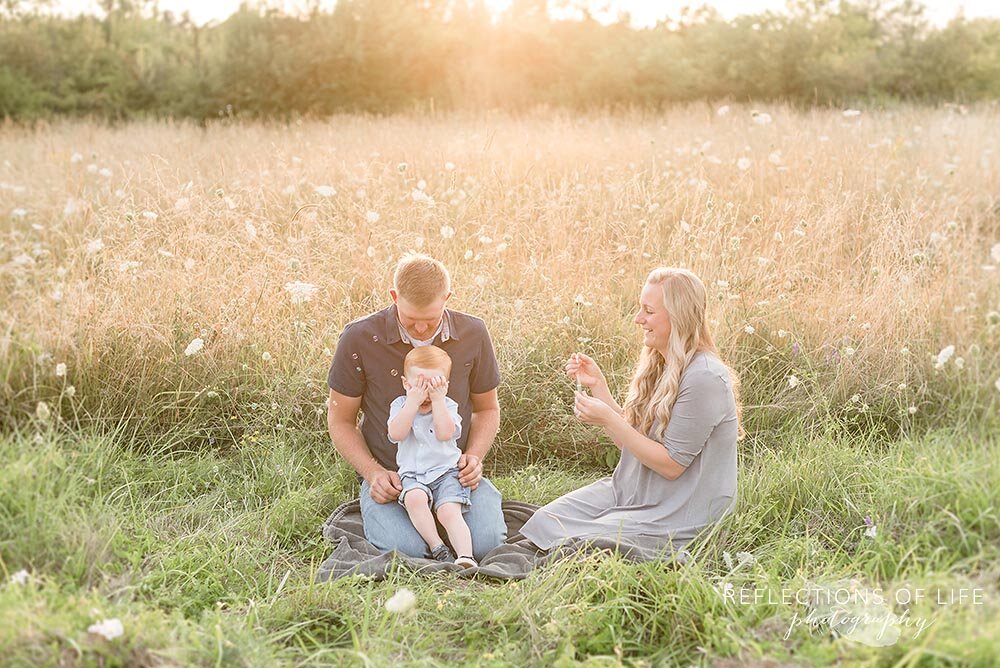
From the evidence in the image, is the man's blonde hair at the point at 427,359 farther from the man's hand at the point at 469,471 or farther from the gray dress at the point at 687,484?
the gray dress at the point at 687,484

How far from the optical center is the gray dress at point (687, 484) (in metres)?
3.56

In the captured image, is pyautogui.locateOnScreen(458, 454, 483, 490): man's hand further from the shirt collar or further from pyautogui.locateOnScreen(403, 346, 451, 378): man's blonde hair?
the shirt collar

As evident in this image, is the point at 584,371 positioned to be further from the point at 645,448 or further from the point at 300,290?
the point at 300,290

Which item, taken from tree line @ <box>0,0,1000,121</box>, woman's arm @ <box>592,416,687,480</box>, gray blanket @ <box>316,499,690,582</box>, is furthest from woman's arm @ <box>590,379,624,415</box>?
tree line @ <box>0,0,1000,121</box>

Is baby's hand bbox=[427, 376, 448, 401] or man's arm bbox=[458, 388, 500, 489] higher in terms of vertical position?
baby's hand bbox=[427, 376, 448, 401]

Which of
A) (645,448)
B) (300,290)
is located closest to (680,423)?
(645,448)

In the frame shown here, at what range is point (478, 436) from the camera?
4094 millimetres

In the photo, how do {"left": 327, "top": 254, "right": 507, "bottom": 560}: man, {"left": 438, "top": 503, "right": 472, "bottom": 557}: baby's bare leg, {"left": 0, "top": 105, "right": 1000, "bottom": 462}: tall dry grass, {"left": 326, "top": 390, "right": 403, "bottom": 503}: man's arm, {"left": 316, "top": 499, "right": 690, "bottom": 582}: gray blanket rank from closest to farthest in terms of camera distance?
{"left": 316, "top": 499, "right": 690, "bottom": 582}: gray blanket
{"left": 438, "top": 503, "right": 472, "bottom": 557}: baby's bare leg
{"left": 327, "top": 254, "right": 507, "bottom": 560}: man
{"left": 326, "top": 390, "right": 403, "bottom": 503}: man's arm
{"left": 0, "top": 105, "right": 1000, "bottom": 462}: tall dry grass

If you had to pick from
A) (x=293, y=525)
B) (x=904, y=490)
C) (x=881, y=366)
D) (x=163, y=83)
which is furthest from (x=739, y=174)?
(x=163, y=83)

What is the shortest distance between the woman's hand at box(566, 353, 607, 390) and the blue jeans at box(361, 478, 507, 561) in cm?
67

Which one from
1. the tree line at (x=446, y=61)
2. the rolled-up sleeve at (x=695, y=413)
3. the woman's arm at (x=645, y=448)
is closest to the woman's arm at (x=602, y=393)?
the woman's arm at (x=645, y=448)

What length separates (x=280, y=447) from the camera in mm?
4496

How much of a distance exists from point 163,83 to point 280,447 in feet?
53.7

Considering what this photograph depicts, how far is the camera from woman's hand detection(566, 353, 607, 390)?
371 cm
